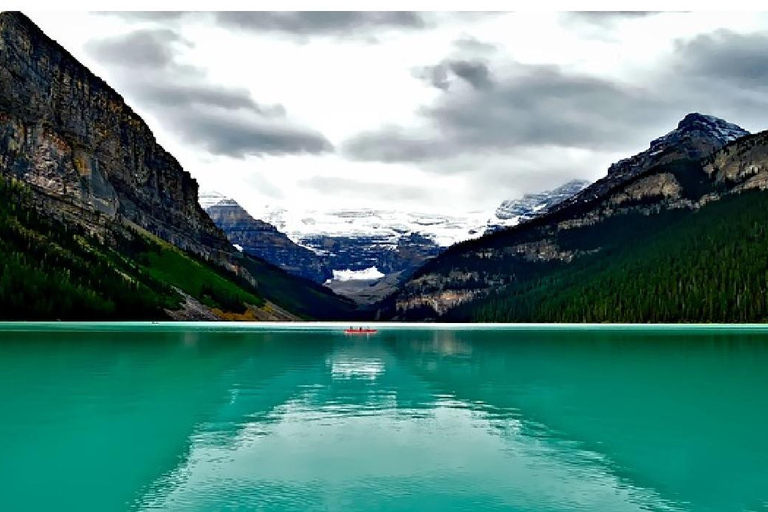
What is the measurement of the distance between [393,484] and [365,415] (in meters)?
19.7

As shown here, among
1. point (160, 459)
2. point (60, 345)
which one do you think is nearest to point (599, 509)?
point (160, 459)

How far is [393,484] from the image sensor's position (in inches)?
1188

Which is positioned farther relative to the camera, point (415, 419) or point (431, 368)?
point (431, 368)

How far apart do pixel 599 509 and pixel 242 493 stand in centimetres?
1364

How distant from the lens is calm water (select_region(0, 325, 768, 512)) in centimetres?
2831

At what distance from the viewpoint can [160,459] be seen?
34438 millimetres

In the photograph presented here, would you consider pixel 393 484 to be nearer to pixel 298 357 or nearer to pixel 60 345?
pixel 298 357

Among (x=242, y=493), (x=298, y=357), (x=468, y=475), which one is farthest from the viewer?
(x=298, y=357)

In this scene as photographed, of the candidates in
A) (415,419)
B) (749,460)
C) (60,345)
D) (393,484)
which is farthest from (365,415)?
(60,345)

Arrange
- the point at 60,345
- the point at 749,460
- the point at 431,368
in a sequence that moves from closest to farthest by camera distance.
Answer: the point at 749,460 < the point at 431,368 < the point at 60,345

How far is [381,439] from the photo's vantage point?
40.1m

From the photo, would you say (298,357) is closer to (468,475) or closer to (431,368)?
(431,368)

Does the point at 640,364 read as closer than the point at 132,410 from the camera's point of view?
No

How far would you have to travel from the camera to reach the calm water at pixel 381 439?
2831cm
